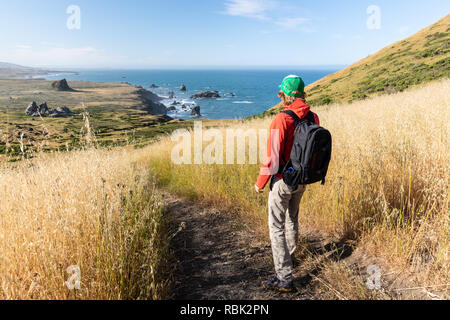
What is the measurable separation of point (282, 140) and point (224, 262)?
6.64 ft

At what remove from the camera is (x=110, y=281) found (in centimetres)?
234

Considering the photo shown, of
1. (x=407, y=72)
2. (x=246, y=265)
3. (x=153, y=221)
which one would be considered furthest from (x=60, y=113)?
(x=246, y=265)

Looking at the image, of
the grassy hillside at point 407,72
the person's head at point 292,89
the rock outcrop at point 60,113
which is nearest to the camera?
the person's head at point 292,89

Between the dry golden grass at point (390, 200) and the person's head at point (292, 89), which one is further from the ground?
the person's head at point (292, 89)

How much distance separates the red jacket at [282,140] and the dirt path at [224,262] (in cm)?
131

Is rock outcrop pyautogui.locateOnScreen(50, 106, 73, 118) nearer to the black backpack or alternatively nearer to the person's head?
the person's head

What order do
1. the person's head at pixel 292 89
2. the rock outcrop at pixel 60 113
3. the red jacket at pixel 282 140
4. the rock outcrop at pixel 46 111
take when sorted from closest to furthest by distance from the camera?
the red jacket at pixel 282 140
the person's head at pixel 292 89
the rock outcrop at pixel 46 111
the rock outcrop at pixel 60 113

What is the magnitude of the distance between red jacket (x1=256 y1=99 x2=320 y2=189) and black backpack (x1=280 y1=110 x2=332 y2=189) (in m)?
0.06

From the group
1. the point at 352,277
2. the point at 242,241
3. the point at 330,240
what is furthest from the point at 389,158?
the point at 242,241

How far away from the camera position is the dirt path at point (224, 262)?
112 inches

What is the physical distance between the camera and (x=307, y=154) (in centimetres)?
241

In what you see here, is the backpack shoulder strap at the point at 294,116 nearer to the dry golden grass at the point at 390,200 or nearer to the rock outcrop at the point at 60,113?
the dry golden grass at the point at 390,200

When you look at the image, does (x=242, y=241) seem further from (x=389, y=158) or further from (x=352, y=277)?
(x=389, y=158)

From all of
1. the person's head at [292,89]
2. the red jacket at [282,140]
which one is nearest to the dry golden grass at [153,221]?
the red jacket at [282,140]
